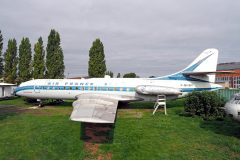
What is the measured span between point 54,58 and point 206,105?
32130 mm

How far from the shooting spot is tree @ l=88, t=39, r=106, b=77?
153 ft

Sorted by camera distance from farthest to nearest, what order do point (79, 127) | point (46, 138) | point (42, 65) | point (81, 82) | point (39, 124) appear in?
point (42, 65)
point (81, 82)
point (39, 124)
point (79, 127)
point (46, 138)

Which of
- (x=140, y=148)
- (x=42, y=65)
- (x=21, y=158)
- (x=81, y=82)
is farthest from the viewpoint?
(x=42, y=65)

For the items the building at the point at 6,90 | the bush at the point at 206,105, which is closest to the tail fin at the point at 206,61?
the bush at the point at 206,105

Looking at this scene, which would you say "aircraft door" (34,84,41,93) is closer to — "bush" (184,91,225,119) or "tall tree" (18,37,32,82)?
"bush" (184,91,225,119)

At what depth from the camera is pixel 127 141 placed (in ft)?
35.9

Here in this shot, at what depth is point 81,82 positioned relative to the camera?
22.6 meters

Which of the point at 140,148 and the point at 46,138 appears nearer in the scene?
the point at 140,148

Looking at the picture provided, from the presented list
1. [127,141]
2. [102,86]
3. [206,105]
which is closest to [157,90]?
[206,105]

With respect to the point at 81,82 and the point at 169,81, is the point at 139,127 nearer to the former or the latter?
the point at 169,81

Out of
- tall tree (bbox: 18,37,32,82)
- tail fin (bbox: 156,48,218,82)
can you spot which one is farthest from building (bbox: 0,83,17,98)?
tail fin (bbox: 156,48,218,82)

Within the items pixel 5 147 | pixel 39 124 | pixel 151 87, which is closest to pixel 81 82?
pixel 151 87

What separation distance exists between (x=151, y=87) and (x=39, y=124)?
10.2 meters

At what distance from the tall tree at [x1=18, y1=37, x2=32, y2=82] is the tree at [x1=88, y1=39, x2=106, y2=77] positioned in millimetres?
12232
